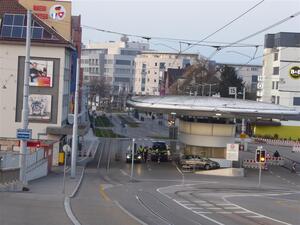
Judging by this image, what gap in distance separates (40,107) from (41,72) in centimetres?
310

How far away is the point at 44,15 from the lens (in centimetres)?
6519

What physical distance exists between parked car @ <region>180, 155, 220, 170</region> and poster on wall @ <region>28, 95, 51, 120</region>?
1310 cm

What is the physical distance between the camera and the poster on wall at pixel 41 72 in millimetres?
58969

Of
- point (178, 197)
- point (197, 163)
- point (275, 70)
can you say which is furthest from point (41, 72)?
point (275, 70)

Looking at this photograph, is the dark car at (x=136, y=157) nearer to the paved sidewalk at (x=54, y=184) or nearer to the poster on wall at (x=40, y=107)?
the paved sidewalk at (x=54, y=184)

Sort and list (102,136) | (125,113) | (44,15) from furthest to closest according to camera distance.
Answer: (125,113), (102,136), (44,15)

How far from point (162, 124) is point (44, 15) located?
276 ft

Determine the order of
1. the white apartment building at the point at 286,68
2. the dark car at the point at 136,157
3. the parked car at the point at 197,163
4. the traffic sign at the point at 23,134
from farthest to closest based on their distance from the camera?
the white apartment building at the point at 286,68 → the dark car at the point at 136,157 → the parked car at the point at 197,163 → the traffic sign at the point at 23,134

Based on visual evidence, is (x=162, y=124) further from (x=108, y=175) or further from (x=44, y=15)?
(x=108, y=175)

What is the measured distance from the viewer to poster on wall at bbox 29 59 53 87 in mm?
58969

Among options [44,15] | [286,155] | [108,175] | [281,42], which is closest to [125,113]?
[281,42]

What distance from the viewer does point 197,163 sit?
201 ft

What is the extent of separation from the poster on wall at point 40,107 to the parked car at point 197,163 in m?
13.1

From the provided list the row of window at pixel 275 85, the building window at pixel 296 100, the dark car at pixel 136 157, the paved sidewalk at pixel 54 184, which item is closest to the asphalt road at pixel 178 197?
the paved sidewalk at pixel 54 184
